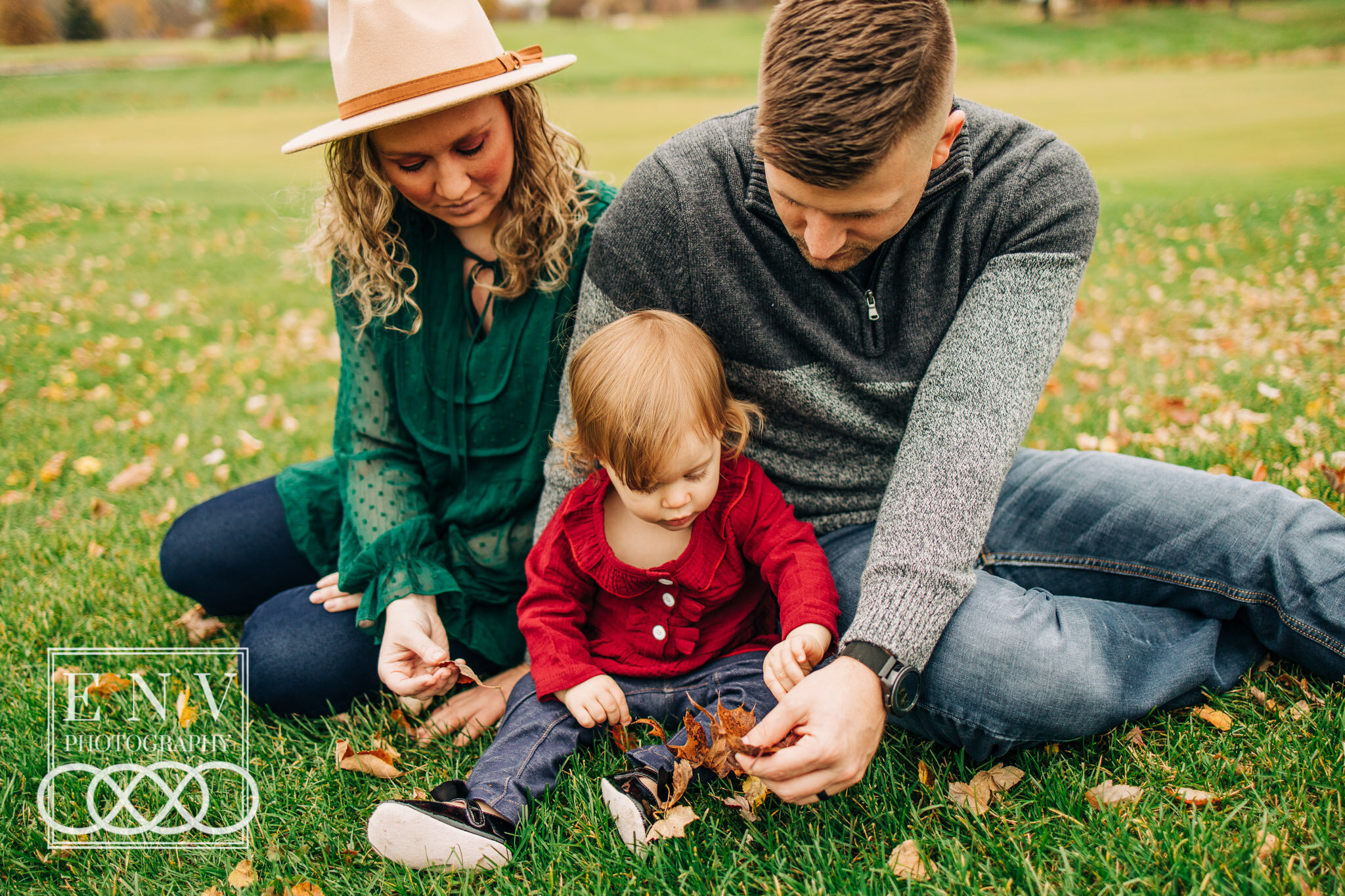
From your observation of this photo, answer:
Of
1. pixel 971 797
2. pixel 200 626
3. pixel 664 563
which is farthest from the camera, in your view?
pixel 200 626

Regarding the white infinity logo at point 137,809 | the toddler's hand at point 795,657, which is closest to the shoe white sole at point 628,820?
the toddler's hand at point 795,657

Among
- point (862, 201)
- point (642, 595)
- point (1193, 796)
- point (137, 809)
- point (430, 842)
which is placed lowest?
point (137, 809)

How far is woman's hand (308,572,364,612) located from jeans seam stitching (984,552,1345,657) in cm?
176

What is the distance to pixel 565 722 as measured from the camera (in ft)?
6.79

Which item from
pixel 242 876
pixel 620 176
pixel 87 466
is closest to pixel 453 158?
pixel 242 876

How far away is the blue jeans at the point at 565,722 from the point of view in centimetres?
194

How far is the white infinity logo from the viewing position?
6.82ft

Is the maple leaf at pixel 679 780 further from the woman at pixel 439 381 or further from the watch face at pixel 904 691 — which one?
the woman at pixel 439 381

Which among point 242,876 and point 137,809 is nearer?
point 242,876

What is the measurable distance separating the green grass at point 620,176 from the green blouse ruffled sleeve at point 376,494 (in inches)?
14.8

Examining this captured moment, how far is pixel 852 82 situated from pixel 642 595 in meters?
1.28

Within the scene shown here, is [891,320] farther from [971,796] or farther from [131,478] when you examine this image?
[131,478]

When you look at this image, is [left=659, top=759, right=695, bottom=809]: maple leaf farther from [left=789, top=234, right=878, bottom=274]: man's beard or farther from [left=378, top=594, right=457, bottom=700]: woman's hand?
[left=789, top=234, right=878, bottom=274]: man's beard

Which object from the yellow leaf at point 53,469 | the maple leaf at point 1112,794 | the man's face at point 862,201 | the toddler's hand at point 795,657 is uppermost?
the man's face at point 862,201
